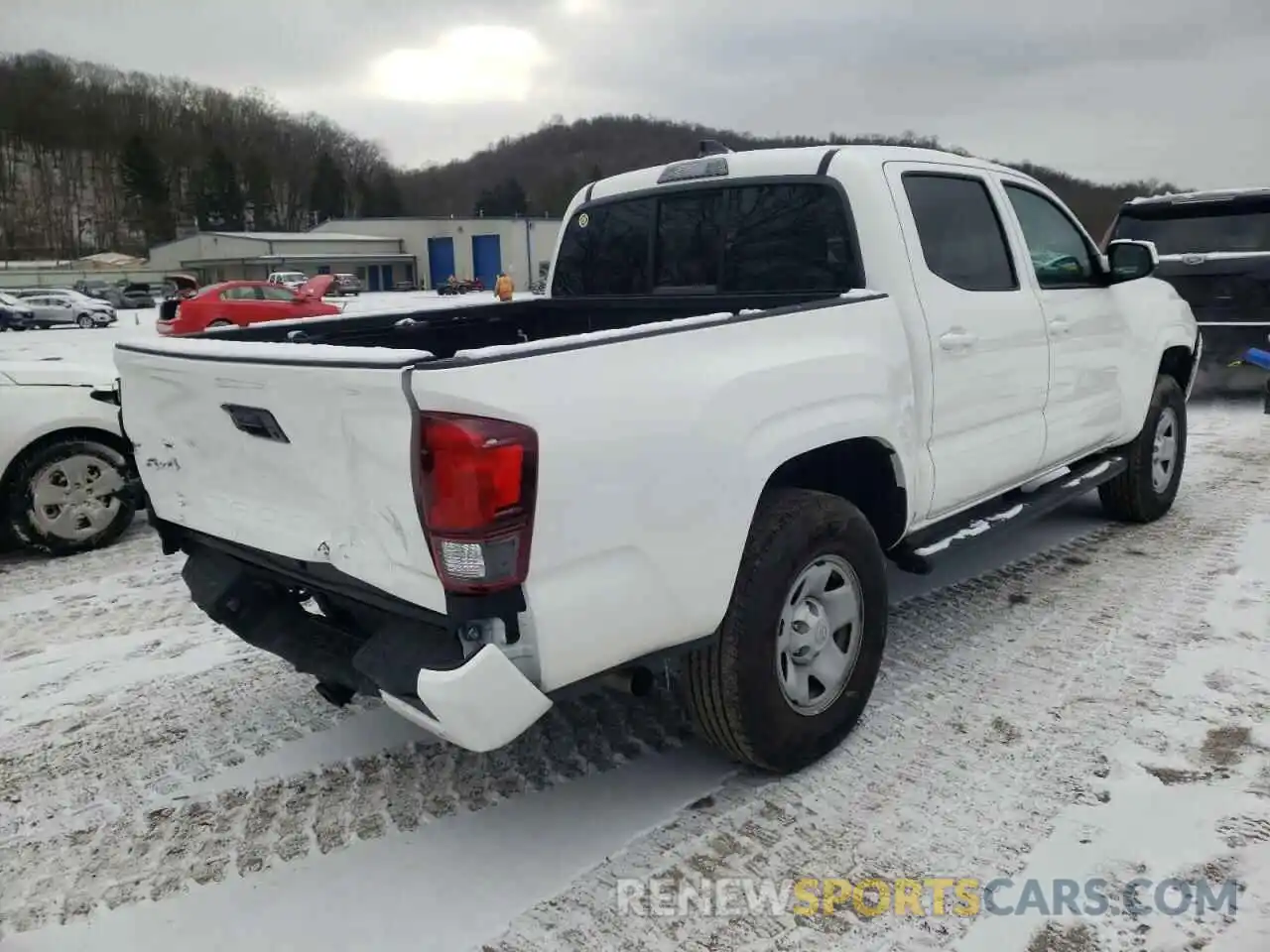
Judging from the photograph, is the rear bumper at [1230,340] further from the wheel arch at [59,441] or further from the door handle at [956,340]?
the wheel arch at [59,441]

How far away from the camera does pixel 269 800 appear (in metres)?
3.09

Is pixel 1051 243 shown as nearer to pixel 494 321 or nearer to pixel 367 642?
pixel 494 321

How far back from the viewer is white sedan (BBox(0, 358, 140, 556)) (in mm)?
5457

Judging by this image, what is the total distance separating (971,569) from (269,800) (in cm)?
360

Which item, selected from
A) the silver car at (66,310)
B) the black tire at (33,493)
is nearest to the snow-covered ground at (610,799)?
the black tire at (33,493)

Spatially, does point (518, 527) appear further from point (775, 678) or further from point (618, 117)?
point (618, 117)

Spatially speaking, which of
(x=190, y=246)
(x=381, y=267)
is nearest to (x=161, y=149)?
(x=190, y=246)

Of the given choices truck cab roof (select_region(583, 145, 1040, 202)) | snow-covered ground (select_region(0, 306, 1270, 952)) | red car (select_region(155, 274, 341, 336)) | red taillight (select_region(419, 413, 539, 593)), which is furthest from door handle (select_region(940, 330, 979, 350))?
red car (select_region(155, 274, 341, 336))

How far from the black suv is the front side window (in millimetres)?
4830

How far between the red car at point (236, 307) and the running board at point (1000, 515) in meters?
20.6

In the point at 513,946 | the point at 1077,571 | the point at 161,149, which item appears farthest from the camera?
the point at 161,149

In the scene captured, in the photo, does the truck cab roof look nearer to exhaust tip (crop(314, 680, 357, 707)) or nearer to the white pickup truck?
the white pickup truck

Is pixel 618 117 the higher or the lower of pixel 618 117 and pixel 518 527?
the higher

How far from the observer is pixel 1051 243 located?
15.2 feet
